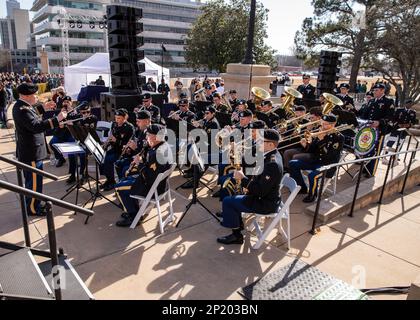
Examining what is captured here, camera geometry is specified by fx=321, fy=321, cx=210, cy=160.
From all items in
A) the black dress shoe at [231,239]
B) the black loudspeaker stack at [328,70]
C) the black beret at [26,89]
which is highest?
the black loudspeaker stack at [328,70]

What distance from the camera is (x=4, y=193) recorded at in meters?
6.77

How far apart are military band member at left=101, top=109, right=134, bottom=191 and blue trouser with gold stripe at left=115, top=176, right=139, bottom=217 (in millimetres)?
1661

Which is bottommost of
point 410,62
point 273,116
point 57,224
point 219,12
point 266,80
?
point 57,224

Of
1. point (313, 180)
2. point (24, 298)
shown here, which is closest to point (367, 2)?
point (313, 180)

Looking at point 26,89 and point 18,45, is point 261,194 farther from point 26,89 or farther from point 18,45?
point 18,45

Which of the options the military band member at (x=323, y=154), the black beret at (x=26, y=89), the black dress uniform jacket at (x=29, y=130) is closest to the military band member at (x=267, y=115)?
the military band member at (x=323, y=154)

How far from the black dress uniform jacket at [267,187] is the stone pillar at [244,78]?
29.4ft

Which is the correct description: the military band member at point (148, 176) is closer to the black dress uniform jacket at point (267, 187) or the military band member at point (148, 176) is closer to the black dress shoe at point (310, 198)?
the black dress uniform jacket at point (267, 187)

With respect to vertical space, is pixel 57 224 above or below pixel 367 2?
below

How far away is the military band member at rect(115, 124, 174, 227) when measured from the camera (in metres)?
5.28

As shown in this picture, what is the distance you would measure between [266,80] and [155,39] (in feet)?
290

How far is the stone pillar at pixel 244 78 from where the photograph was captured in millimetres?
13133
